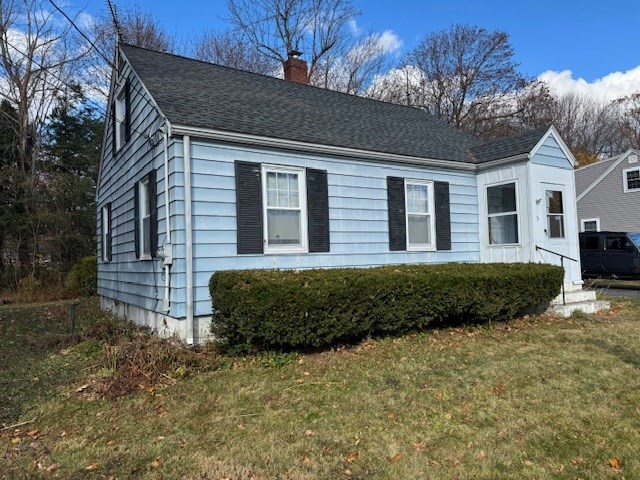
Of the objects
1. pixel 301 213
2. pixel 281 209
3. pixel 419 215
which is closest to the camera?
pixel 281 209

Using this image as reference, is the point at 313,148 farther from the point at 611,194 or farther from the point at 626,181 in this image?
the point at 611,194

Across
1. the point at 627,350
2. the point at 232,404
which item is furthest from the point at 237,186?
the point at 627,350

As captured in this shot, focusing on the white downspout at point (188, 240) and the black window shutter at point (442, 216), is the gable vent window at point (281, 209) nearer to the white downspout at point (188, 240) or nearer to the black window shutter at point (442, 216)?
the white downspout at point (188, 240)

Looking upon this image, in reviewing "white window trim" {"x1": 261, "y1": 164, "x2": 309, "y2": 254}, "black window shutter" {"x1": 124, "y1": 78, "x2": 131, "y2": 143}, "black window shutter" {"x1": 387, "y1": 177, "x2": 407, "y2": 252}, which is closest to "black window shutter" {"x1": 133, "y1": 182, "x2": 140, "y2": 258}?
"black window shutter" {"x1": 124, "y1": 78, "x2": 131, "y2": 143}

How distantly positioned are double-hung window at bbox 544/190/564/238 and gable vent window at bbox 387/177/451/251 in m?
2.17

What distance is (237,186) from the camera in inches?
283

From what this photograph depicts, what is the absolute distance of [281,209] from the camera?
767 centimetres

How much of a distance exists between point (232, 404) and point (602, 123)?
39990 millimetres

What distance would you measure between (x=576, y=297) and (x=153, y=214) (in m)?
8.53

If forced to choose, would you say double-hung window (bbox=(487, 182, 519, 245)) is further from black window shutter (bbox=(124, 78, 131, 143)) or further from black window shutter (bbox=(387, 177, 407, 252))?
black window shutter (bbox=(124, 78, 131, 143))

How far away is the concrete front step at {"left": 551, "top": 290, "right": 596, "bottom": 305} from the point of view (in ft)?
30.6

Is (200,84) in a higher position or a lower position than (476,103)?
lower

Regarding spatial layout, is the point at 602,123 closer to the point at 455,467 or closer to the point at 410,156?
the point at 410,156

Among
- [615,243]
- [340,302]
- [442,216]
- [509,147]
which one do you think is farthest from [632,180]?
[340,302]
